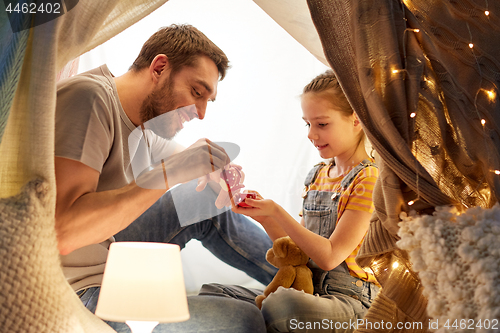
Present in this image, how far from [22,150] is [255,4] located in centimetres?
73

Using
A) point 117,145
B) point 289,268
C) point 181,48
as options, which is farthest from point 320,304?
point 181,48

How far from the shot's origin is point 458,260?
617 millimetres

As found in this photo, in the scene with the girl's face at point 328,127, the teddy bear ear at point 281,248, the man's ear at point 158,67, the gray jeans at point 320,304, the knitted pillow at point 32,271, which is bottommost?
the gray jeans at point 320,304

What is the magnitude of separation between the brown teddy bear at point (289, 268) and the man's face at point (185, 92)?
472 millimetres

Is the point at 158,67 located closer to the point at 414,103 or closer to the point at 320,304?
the point at 414,103

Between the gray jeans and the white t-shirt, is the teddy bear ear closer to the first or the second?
the gray jeans

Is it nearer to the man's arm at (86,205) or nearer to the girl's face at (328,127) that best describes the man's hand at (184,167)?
the man's arm at (86,205)

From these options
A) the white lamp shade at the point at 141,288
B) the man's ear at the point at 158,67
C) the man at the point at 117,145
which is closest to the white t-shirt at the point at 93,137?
the man at the point at 117,145

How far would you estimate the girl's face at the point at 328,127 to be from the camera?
110cm

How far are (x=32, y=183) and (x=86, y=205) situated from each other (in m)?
0.16

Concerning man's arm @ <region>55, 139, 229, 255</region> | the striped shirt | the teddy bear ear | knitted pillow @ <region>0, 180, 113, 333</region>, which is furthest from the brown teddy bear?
knitted pillow @ <region>0, 180, 113, 333</region>

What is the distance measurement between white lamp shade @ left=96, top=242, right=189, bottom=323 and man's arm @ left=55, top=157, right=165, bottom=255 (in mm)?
130

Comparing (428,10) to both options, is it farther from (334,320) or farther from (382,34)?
(334,320)

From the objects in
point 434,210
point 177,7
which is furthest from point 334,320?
point 177,7
